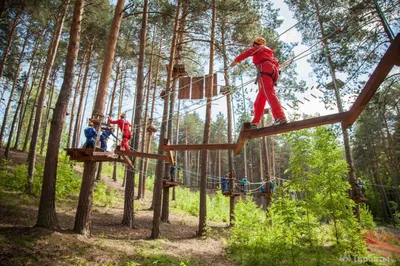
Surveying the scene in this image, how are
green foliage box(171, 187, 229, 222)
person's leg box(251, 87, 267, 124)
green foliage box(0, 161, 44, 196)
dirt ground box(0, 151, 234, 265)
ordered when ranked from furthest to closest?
green foliage box(171, 187, 229, 222), green foliage box(0, 161, 44, 196), dirt ground box(0, 151, 234, 265), person's leg box(251, 87, 267, 124)

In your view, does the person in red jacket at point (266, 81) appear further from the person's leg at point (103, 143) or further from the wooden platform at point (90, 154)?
the person's leg at point (103, 143)

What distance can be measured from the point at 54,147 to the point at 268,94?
6.43 m

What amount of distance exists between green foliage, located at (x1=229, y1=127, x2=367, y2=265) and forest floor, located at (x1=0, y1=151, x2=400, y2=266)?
129 cm

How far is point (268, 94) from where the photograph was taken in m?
3.89

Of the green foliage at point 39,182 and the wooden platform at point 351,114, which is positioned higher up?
the wooden platform at point 351,114

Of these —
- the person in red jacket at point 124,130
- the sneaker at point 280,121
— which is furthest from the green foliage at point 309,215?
the person in red jacket at point 124,130

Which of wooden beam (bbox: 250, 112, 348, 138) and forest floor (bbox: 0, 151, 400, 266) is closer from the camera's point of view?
wooden beam (bbox: 250, 112, 348, 138)

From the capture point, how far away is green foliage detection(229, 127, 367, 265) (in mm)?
7793

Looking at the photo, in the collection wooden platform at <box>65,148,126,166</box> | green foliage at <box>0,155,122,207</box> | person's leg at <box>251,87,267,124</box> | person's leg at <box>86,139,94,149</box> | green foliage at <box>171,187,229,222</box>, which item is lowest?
green foliage at <box>171,187,229,222</box>

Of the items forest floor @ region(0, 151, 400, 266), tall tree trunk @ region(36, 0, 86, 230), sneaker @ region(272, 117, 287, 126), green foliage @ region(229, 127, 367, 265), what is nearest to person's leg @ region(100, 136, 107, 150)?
tall tree trunk @ region(36, 0, 86, 230)

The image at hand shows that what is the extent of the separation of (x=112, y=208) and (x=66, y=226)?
5.00m

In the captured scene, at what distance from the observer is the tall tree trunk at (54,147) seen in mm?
6453

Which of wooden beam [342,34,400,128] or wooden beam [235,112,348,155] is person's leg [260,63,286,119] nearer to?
wooden beam [235,112,348,155]

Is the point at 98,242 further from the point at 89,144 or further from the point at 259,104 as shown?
the point at 259,104
